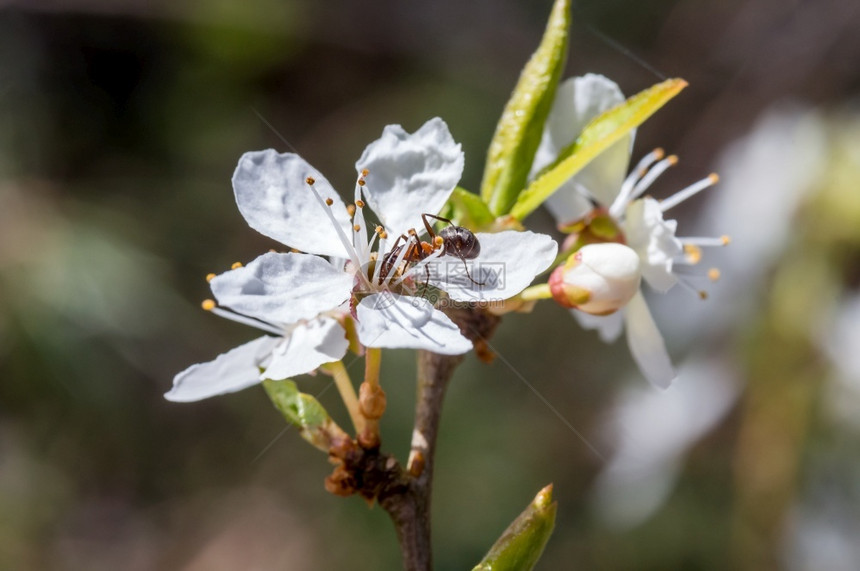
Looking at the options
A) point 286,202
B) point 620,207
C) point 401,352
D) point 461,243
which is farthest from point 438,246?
point 401,352

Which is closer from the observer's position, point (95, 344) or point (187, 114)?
point (95, 344)

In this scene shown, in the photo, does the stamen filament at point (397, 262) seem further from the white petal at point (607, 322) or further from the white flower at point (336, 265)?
the white petal at point (607, 322)

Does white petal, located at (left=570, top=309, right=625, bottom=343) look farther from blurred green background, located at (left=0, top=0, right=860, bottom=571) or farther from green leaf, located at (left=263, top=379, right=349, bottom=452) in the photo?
blurred green background, located at (left=0, top=0, right=860, bottom=571)

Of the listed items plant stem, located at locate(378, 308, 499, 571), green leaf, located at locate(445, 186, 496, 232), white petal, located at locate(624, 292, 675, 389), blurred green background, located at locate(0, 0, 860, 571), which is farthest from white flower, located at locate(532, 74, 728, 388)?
blurred green background, located at locate(0, 0, 860, 571)

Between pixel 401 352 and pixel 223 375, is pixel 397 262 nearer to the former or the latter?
pixel 223 375

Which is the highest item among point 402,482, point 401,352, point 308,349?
point 308,349

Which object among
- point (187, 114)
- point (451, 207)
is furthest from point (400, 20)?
point (451, 207)

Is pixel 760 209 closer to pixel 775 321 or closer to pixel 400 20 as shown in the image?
pixel 775 321
